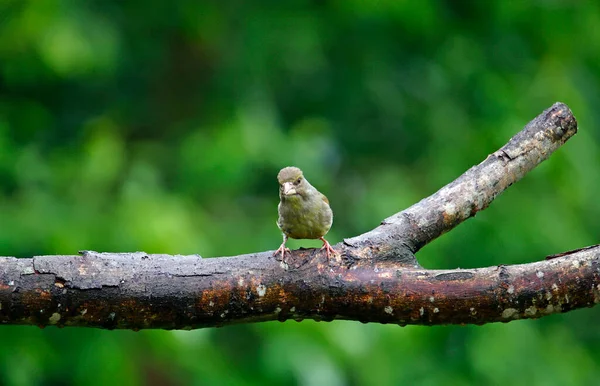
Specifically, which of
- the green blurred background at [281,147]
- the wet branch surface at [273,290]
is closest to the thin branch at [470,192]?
the wet branch surface at [273,290]

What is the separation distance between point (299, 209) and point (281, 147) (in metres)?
2.83

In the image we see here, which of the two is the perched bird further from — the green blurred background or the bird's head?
the green blurred background

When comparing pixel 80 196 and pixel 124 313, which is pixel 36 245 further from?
pixel 124 313

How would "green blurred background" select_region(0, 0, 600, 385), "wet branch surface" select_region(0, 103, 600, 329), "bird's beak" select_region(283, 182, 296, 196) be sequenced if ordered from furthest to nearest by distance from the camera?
"green blurred background" select_region(0, 0, 600, 385), "bird's beak" select_region(283, 182, 296, 196), "wet branch surface" select_region(0, 103, 600, 329)

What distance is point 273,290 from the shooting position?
308 cm

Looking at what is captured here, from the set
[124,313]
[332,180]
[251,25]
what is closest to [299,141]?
[332,180]

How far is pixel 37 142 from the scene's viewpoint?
7.32m

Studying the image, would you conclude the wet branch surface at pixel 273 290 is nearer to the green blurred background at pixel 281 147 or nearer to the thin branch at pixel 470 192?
the thin branch at pixel 470 192

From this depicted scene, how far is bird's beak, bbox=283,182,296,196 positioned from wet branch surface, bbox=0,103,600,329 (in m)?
0.70

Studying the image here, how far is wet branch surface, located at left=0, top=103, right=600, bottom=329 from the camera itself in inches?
116

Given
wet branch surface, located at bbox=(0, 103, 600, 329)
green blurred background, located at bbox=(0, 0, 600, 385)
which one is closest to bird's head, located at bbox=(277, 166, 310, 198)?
wet branch surface, located at bbox=(0, 103, 600, 329)

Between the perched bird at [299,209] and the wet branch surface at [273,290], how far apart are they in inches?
28.2

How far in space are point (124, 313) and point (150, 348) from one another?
3.44m

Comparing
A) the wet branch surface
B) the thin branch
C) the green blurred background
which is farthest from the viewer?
the green blurred background
